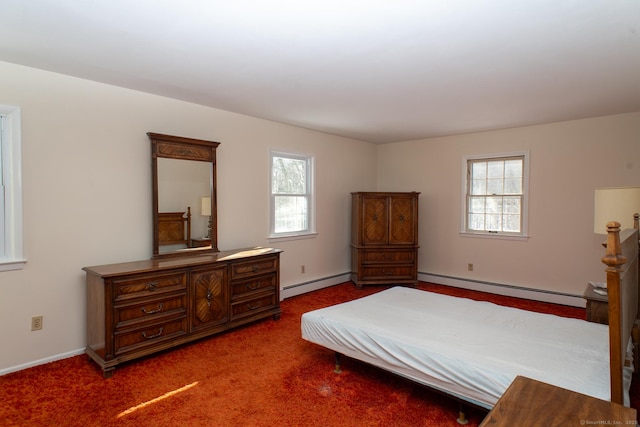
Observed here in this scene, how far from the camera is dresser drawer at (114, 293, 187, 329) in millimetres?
2949

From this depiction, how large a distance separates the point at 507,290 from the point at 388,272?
1668mm

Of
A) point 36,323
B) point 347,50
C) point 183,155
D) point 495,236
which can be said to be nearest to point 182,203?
point 183,155

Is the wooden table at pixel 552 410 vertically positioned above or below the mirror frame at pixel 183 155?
below

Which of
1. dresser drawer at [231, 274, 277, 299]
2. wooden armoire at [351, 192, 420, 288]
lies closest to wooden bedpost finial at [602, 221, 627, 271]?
dresser drawer at [231, 274, 277, 299]

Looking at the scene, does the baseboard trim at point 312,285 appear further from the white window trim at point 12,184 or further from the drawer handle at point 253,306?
the white window trim at point 12,184

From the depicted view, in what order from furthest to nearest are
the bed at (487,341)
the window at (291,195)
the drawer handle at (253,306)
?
the window at (291,195) < the drawer handle at (253,306) < the bed at (487,341)

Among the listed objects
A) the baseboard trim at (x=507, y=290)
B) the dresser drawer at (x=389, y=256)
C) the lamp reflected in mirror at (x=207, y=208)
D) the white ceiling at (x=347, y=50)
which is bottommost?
the baseboard trim at (x=507, y=290)

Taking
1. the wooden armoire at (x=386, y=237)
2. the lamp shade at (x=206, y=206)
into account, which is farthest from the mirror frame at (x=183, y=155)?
the wooden armoire at (x=386, y=237)

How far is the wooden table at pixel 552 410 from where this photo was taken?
112 centimetres

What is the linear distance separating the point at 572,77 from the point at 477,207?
2764 mm

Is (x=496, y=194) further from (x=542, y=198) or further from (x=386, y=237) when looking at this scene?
(x=386, y=237)

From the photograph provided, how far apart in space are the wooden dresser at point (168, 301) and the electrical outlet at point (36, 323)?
0.34m

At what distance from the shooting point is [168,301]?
3238 mm

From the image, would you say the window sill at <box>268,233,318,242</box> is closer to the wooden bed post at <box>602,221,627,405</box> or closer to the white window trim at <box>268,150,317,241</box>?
the white window trim at <box>268,150,317,241</box>
